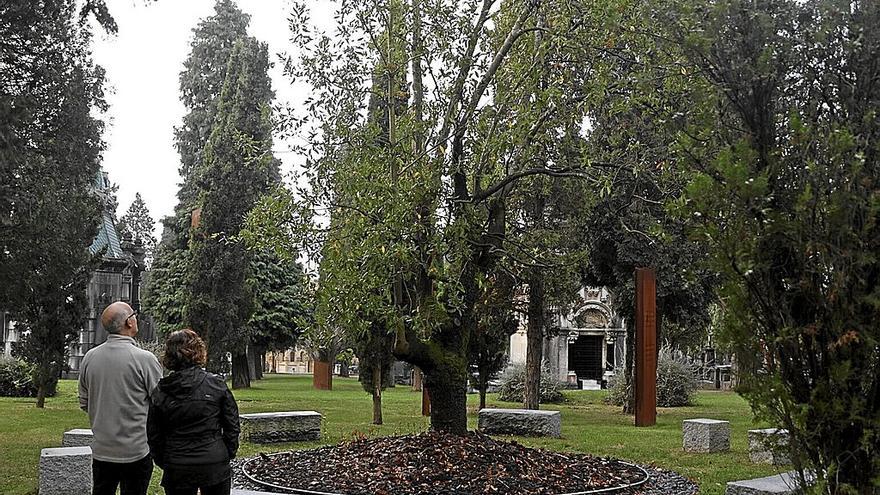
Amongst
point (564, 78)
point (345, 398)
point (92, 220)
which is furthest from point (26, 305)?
point (564, 78)

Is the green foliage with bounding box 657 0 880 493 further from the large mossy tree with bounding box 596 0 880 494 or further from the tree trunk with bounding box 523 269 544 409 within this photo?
the tree trunk with bounding box 523 269 544 409

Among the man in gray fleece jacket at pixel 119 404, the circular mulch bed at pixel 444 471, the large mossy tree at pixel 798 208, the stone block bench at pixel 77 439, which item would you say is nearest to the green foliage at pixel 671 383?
the circular mulch bed at pixel 444 471

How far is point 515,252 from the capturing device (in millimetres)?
13930

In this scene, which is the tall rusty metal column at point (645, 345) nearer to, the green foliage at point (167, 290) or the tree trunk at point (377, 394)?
the tree trunk at point (377, 394)

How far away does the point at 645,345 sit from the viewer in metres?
19.1

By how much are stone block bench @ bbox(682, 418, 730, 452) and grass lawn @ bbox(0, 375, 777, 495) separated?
0.25 m

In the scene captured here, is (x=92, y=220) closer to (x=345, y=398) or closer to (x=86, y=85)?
(x=86, y=85)

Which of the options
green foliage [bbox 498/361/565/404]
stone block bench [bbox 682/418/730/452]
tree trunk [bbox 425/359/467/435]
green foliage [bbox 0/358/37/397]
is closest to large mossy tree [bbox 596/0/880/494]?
tree trunk [bbox 425/359/467/435]

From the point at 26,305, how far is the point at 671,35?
19.5 m

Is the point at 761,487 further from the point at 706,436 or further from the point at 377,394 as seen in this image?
the point at 377,394

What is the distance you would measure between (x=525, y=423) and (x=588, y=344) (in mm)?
33587

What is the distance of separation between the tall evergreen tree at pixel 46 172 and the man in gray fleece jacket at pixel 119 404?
688cm

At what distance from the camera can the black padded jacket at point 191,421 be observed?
18.8ft

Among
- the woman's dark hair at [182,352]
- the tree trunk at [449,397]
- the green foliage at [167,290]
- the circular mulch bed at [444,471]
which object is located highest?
the green foliage at [167,290]
